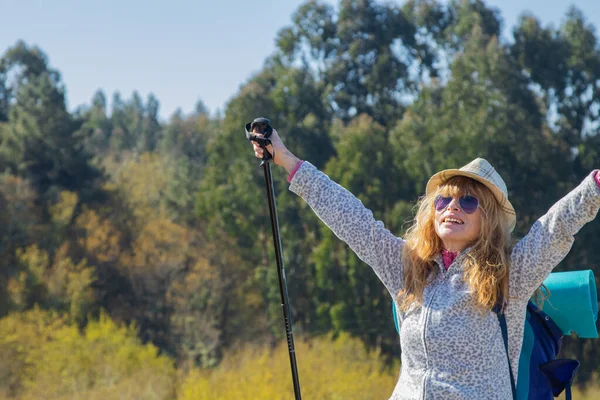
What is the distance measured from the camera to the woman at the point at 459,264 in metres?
2.42

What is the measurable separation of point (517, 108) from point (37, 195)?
46.3 feet

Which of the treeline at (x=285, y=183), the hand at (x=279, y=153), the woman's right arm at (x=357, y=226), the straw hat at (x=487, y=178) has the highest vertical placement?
the treeline at (x=285, y=183)

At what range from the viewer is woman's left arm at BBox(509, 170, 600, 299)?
2.33 m

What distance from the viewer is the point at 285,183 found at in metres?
25.6

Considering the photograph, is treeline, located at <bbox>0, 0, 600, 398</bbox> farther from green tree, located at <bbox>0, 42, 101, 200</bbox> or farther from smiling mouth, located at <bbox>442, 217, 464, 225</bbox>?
smiling mouth, located at <bbox>442, 217, 464, 225</bbox>

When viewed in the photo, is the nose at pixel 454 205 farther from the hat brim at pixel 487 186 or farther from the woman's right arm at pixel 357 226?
the woman's right arm at pixel 357 226

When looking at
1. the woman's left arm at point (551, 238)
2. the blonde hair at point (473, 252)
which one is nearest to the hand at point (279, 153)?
the blonde hair at point (473, 252)

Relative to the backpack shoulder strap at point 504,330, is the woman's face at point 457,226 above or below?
above

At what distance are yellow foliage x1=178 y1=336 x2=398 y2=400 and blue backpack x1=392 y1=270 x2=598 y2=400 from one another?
17.4 m

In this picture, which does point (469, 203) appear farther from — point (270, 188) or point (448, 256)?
point (270, 188)

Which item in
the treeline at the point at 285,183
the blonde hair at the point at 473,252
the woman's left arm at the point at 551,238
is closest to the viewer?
the woman's left arm at the point at 551,238

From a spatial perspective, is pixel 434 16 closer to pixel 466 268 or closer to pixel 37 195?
pixel 37 195

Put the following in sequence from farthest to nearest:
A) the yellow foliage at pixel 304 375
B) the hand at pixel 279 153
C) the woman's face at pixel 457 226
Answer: the yellow foliage at pixel 304 375, the hand at pixel 279 153, the woman's face at pixel 457 226

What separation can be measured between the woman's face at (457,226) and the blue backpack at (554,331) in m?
0.27
